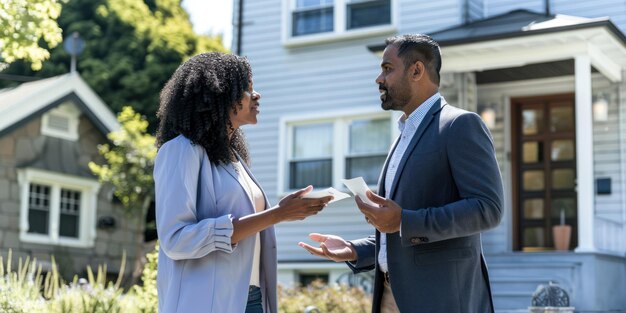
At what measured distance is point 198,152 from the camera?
3.87 m

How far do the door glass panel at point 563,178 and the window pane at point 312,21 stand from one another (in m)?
4.83

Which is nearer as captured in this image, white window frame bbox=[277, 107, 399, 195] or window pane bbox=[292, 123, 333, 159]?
white window frame bbox=[277, 107, 399, 195]

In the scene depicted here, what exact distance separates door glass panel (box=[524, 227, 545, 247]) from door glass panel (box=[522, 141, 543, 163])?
1.08 meters

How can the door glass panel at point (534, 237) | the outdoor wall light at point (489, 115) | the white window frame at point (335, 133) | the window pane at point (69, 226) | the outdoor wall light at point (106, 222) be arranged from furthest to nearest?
the outdoor wall light at point (106, 222) < the window pane at point (69, 226) < the white window frame at point (335, 133) < the outdoor wall light at point (489, 115) < the door glass panel at point (534, 237)

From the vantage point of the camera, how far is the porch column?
1223 centimetres

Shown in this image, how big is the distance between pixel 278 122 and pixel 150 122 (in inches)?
528

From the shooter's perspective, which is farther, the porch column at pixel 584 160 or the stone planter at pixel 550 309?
the porch column at pixel 584 160

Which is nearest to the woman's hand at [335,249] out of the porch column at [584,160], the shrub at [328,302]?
the shrub at [328,302]

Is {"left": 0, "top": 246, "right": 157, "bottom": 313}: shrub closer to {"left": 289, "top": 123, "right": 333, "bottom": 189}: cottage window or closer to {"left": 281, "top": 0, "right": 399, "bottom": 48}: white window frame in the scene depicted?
{"left": 289, "top": 123, "right": 333, "bottom": 189}: cottage window

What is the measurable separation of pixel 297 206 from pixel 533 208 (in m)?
11.5

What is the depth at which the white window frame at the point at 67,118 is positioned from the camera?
20.7 metres

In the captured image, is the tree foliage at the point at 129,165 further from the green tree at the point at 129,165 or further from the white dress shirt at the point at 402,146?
the white dress shirt at the point at 402,146

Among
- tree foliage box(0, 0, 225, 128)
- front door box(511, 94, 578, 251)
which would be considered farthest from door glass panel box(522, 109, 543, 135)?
tree foliage box(0, 0, 225, 128)

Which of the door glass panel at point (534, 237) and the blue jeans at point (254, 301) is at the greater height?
the door glass panel at point (534, 237)
